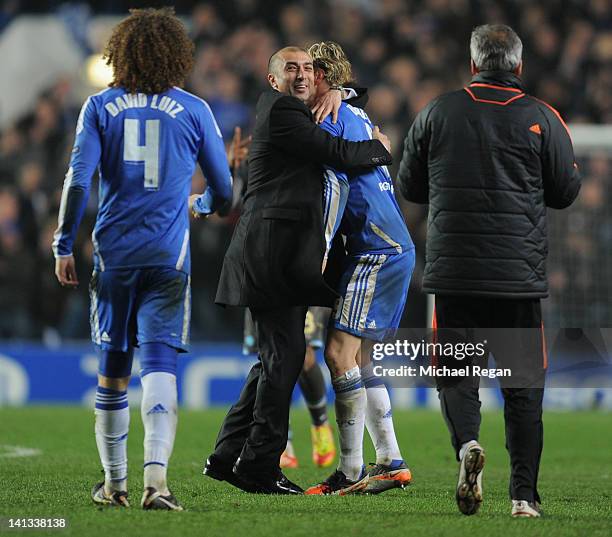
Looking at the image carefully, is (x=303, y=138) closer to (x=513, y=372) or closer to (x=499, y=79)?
(x=499, y=79)

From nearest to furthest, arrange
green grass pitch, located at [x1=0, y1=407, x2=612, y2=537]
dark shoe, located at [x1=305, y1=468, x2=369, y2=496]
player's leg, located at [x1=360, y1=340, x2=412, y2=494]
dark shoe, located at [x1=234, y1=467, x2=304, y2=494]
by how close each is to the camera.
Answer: green grass pitch, located at [x1=0, y1=407, x2=612, y2=537]
dark shoe, located at [x1=234, y1=467, x2=304, y2=494]
dark shoe, located at [x1=305, y1=468, x2=369, y2=496]
player's leg, located at [x1=360, y1=340, x2=412, y2=494]

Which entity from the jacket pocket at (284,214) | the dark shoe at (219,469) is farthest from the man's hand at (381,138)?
the dark shoe at (219,469)

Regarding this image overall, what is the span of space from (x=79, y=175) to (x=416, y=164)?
1404 mm

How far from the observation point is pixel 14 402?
12602 millimetres

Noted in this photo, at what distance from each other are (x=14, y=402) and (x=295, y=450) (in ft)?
15.3

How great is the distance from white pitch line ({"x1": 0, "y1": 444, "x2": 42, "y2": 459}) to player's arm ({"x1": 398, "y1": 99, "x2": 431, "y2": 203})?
3.54 meters

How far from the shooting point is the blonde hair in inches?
237

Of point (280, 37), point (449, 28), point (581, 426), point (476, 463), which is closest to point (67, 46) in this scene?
point (280, 37)

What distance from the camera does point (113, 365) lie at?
17.1ft

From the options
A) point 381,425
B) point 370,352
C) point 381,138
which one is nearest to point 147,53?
point 381,138

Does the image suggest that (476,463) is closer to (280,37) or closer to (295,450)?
(295,450)

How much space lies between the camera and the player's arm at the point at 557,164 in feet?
17.0

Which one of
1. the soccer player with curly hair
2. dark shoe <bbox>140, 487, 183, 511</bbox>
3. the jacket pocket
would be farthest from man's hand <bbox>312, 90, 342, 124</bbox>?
dark shoe <bbox>140, 487, 183, 511</bbox>

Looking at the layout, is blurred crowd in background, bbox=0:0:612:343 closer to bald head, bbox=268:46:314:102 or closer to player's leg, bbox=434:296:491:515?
bald head, bbox=268:46:314:102
